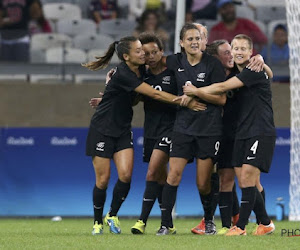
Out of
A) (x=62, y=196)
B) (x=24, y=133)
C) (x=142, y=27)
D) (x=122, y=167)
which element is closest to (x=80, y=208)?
(x=62, y=196)

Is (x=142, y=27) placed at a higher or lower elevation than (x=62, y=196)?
higher

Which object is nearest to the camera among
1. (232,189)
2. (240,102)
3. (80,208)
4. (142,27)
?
(240,102)

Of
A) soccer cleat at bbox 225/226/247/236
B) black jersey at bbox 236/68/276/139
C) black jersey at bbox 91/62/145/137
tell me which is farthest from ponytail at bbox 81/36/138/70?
soccer cleat at bbox 225/226/247/236

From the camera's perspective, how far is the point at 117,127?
9617 mm

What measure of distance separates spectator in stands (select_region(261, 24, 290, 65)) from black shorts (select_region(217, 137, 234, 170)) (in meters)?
6.01

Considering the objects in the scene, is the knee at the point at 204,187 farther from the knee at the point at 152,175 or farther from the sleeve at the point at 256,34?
the sleeve at the point at 256,34

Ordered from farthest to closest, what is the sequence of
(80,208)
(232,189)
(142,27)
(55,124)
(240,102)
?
(142,27), (55,124), (80,208), (232,189), (240,102)

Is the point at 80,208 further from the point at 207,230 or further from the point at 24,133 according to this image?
the point at 207,230

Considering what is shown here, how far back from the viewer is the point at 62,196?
1412cm

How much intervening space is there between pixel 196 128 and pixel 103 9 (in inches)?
302

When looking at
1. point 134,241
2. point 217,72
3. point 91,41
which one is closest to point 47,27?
point 91,41

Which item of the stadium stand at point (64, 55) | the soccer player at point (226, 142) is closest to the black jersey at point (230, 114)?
the soccer player at point (226, 142)

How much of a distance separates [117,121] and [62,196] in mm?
4730

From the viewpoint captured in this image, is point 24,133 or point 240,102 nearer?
point 240,102
